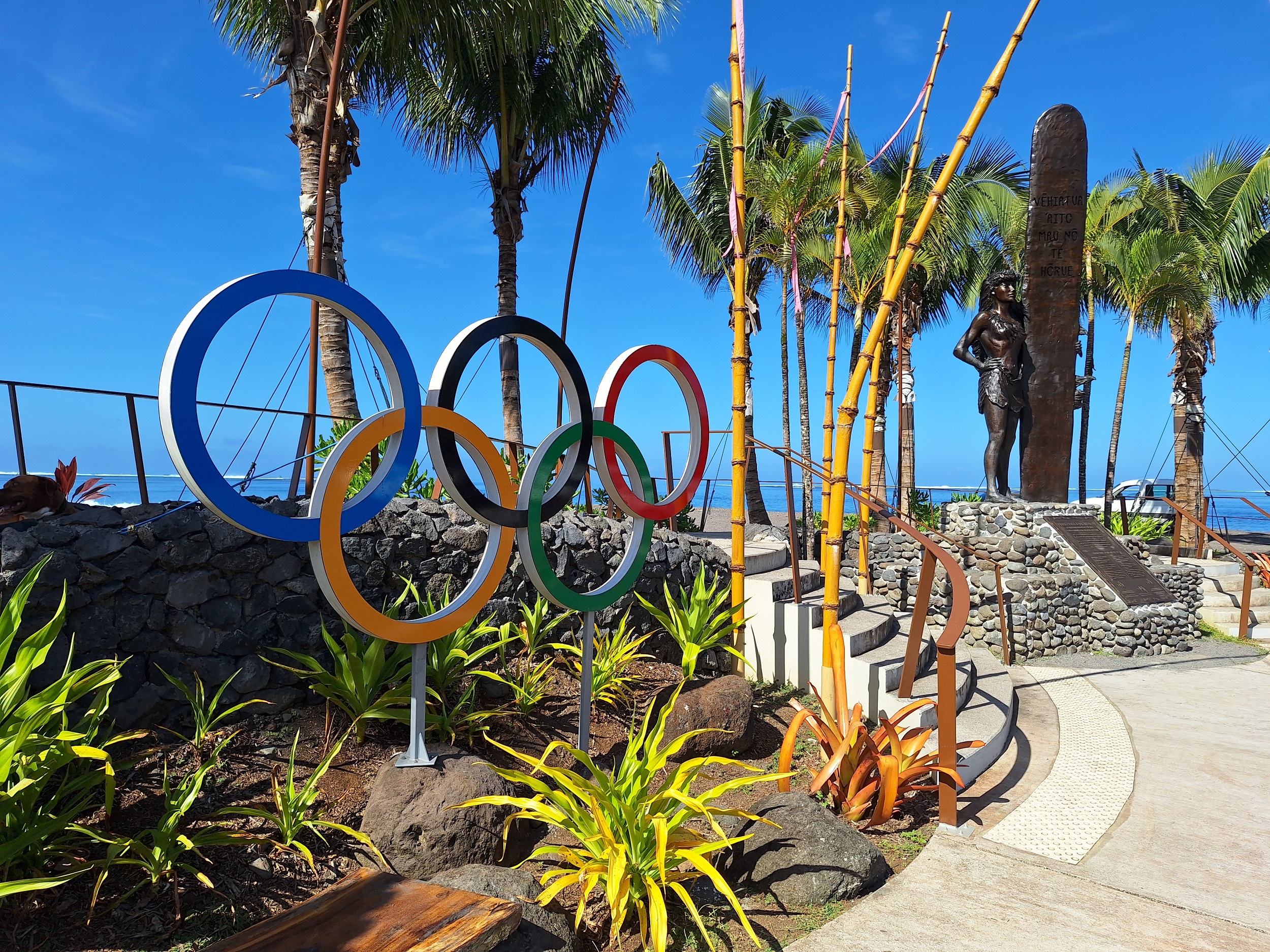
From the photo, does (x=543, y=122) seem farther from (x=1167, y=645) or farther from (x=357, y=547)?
(x=1167, y=645)

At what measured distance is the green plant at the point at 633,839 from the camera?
299 centimetres

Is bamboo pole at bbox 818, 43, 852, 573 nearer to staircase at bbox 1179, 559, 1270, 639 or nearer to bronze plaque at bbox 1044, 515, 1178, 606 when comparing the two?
bronze plaque at bbox 1044, 515, 1178, 606

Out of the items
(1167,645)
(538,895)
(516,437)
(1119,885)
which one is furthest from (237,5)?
(1167,645)

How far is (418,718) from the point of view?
3.97m

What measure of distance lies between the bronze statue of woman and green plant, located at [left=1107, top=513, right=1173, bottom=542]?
4.94 metres

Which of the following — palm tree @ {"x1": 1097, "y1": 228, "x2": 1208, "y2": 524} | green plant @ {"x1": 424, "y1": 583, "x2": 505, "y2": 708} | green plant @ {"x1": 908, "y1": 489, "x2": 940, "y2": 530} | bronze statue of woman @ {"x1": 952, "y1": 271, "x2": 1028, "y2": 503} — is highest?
palm tree @ {"x1": 1097, "y1": 228, "x2": 1208, "y2": 524}

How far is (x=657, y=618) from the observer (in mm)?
6070

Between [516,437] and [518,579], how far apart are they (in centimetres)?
722

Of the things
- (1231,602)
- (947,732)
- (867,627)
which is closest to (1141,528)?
(1231,602)

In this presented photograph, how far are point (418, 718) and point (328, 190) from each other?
5902mm

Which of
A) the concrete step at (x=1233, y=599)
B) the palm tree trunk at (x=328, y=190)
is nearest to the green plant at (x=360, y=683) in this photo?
the palm tree trunk at (x=328, y=190)

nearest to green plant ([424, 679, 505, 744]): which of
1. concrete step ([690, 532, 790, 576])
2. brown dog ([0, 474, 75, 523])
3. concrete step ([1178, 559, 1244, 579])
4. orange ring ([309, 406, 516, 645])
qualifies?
orange ring ([309, 406, 516, 645])

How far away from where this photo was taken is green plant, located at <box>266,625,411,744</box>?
430 centimetres

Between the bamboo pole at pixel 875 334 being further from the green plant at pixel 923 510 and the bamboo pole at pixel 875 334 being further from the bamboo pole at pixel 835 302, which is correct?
the green plant at pixel 923 510
